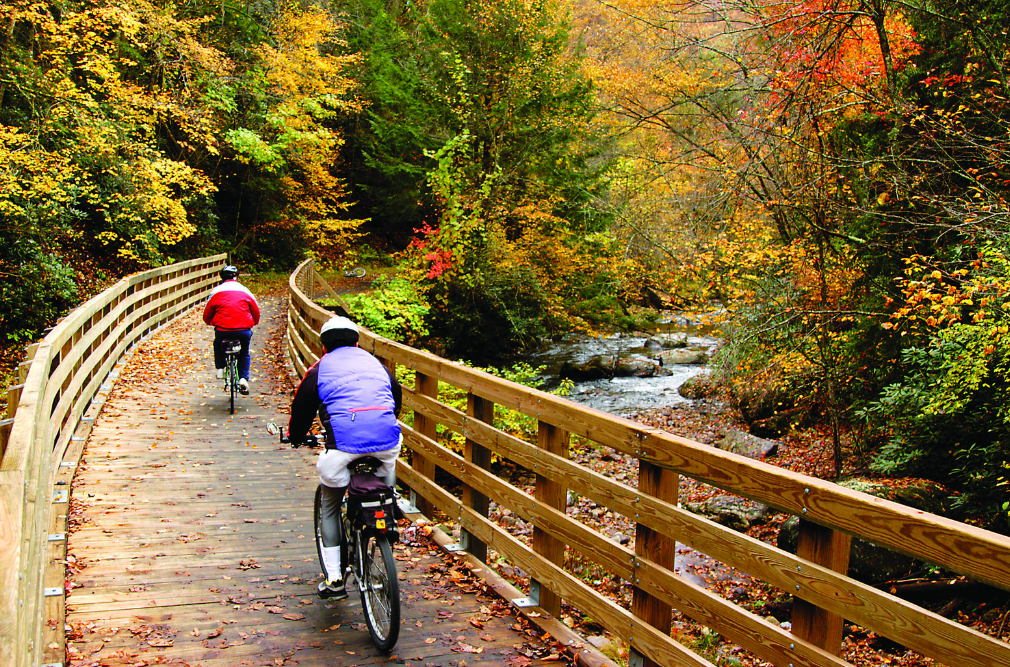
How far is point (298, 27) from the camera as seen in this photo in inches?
1211

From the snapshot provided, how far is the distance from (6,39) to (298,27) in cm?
1541

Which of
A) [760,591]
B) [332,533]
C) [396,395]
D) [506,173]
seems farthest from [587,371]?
[332,533]

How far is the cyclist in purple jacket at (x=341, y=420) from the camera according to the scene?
4.48m

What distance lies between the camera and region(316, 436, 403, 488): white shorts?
4.52m

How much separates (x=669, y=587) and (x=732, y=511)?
302 inches

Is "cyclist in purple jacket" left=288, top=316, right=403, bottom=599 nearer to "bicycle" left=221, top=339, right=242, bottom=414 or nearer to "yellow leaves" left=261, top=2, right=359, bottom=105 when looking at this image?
"bicycle" left=221, top=339, right=242, bottom=414

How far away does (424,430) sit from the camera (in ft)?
21.2

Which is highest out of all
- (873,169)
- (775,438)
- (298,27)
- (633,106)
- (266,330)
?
(298,27)

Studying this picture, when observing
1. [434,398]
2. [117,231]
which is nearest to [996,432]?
[434,398]

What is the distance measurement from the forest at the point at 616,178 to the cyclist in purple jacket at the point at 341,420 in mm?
5989

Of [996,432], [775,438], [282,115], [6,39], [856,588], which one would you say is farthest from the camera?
[282,115]

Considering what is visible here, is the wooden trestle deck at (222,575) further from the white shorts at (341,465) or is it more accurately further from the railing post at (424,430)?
the white shorts at (341,465)

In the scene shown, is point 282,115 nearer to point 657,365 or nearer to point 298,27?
point 298,27

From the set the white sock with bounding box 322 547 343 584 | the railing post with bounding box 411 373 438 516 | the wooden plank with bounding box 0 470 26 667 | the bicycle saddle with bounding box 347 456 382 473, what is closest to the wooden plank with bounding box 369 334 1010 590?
the bicycle saddle with bounding box 347 456 382 473
